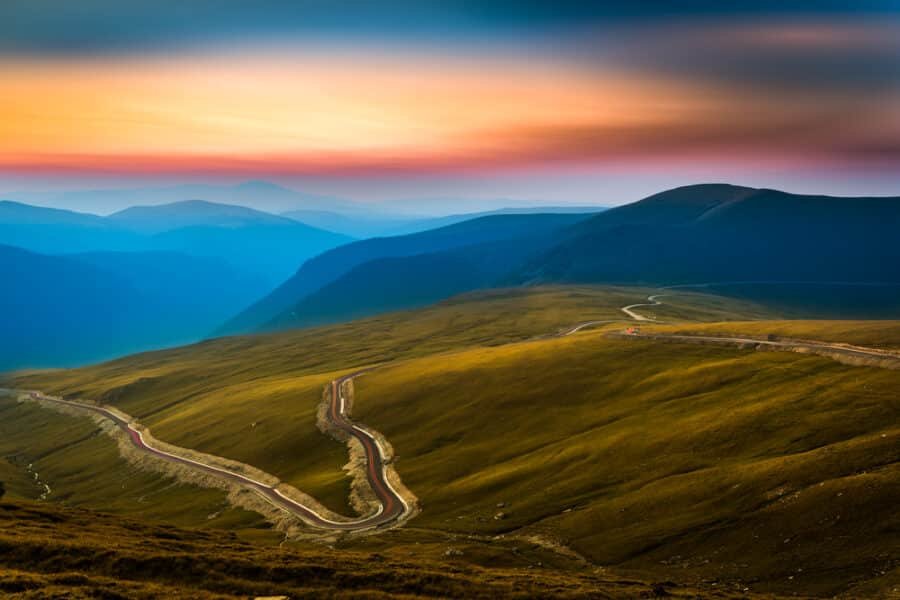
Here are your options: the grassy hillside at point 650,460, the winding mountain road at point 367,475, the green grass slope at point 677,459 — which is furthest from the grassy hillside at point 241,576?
the winding mountain road at point 367,475

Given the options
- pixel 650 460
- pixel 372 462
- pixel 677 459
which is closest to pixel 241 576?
pixel 650 460

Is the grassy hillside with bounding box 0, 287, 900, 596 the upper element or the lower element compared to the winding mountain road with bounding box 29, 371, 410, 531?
upper

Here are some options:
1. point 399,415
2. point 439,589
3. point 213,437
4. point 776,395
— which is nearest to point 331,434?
point 399,415

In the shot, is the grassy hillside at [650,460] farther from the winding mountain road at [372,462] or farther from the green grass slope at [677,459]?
the winding mountain road at [372,462]

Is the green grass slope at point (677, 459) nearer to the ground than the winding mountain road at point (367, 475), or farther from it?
farther from it

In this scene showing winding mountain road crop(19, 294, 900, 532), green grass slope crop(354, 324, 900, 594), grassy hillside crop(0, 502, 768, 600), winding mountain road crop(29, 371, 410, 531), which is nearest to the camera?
grassy hillside crop(0, 502, 768, 600)

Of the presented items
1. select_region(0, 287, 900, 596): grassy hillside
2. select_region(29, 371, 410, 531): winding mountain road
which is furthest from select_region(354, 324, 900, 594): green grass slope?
select_region(29, 371, 410, 531): winding mountain road

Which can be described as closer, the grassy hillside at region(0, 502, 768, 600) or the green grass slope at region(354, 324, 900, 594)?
the grassy hillside at region(0, 502, 768, 600)

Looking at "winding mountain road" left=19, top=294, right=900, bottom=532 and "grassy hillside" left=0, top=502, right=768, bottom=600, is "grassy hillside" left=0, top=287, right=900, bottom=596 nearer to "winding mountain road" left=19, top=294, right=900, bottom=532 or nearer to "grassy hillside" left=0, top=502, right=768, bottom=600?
"winding mountain road" left=19, top=294, right=900, bottom=532
